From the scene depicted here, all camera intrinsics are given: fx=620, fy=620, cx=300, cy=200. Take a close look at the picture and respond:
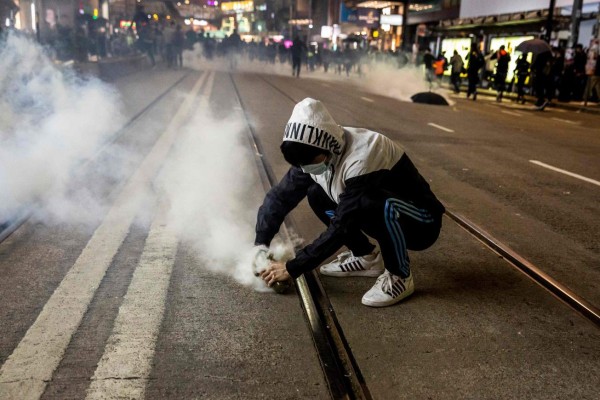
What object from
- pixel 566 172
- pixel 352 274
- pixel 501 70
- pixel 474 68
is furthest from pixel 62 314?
pixel 474 68

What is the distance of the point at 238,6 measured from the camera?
477ft

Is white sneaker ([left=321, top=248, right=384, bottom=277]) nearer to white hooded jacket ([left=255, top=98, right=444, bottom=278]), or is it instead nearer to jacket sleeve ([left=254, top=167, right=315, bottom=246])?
jacket sleeve ([left=254, top=167, right=315, bottom=246])

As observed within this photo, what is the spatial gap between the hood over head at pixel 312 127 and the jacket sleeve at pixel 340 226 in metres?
0.26

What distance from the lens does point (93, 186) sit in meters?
5.89

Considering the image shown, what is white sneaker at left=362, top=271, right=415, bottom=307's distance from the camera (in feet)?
11.1

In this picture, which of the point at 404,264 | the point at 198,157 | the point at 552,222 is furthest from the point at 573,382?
the point at 198,157

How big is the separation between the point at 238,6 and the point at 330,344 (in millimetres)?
150424

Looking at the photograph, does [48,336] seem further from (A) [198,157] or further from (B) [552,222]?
(A) [198,157]

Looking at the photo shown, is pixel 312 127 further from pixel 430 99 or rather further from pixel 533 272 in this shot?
pixel 430 99

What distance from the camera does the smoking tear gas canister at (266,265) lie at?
3449mm

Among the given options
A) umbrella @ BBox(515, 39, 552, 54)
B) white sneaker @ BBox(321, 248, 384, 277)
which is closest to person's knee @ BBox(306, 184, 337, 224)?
white sneaker @ BBox(321, 248, 384, 277)

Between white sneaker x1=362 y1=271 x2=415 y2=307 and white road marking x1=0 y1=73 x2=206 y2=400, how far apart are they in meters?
1.51

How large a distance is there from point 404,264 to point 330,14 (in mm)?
82215

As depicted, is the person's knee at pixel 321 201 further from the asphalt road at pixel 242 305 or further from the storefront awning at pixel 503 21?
the storefront awning at pixel 503 21
